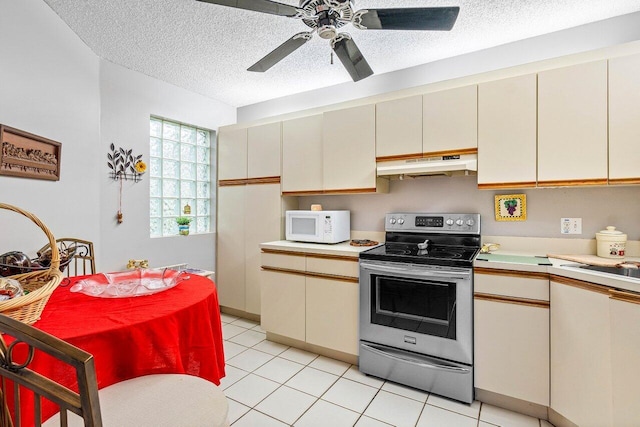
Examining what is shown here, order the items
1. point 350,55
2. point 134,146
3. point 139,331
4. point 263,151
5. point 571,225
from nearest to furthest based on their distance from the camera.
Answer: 1. point 139,331
2. point 350,55
3. point 571,225
4. point 134,146
5. point 263,151

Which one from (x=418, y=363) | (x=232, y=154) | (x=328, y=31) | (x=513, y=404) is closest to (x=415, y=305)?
(x=418, y=363)

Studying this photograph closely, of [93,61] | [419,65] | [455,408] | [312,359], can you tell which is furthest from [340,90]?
[455,408]

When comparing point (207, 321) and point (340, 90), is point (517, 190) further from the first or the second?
point (207, 321)

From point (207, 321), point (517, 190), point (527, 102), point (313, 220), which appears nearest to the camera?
point (207, 321)

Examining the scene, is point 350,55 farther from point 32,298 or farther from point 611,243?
point 611,243

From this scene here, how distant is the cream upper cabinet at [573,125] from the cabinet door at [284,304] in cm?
201

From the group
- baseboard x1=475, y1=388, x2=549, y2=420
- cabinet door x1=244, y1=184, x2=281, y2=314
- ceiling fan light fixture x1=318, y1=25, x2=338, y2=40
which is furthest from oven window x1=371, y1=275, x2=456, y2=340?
ceiling fan light fixture x1=318, y1=25, x2=338, y2=40

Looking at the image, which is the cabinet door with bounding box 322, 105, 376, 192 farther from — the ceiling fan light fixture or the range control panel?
the ceiling fan light fixture

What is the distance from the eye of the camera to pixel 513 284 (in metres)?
1.91

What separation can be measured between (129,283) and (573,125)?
2.71 meters

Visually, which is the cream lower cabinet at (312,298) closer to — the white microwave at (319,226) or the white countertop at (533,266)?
the white countertop at (533,266)

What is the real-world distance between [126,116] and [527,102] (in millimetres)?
3337

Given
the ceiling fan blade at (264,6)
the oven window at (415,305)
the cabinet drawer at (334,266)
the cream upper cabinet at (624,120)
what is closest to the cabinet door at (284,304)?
the cabinet drawer at (334,266)

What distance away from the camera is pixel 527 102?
213 centimetres
